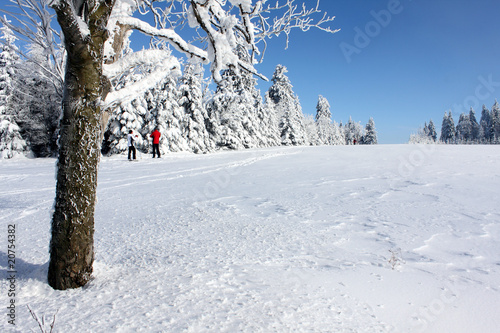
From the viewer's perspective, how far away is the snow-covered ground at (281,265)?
5.33ft

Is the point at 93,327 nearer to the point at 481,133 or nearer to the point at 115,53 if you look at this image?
the point at 115,53

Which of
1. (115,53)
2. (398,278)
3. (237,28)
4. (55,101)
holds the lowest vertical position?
(398,278)

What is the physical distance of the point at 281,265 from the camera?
2326 mm

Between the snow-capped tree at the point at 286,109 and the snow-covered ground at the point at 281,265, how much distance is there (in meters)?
38.3

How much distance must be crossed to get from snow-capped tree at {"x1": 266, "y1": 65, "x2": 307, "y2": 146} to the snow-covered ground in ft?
126

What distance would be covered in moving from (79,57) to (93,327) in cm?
183

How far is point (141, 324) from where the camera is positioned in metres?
1.55

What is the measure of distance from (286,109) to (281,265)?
43393mm

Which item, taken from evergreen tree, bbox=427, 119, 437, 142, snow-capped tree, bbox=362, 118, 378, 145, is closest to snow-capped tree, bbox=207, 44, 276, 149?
snow-capped tree, bbox=362, 118, 378, 145

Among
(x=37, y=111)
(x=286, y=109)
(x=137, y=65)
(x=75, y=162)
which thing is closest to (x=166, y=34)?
(x=137, y=65)

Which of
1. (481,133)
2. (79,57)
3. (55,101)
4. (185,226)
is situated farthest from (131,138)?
(481,133)

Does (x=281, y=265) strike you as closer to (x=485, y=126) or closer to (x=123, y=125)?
(x=123, y=125)

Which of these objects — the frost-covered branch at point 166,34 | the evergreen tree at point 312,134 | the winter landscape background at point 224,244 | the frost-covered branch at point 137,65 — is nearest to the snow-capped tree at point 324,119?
the evergreen tree at point 312,134

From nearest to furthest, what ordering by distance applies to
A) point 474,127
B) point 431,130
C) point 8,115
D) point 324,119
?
point 8,115, point 324,119, point 474,127, point 431,130
